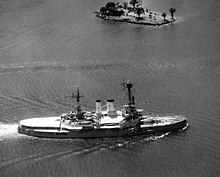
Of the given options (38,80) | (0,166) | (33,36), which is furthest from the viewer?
(33,36)

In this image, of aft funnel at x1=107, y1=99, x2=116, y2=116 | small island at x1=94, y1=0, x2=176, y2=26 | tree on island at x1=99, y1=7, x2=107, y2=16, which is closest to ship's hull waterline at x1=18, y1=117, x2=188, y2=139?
aft funnel at x1=107, y1=99, x2=116, y2=116

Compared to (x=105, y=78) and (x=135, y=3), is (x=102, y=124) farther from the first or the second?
(x=135, y=3)

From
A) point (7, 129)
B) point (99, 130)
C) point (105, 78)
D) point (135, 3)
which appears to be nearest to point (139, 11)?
point (135, 3)

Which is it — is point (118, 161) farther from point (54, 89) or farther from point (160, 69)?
point (160, 69)

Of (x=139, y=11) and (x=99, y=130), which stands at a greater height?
(x=139, y=11)

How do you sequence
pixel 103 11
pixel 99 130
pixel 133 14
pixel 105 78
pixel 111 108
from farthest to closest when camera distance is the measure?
pixel 103 11 → pixel 133 14 → pixel 105 78 → pixel 111 108 → pixel 99 130

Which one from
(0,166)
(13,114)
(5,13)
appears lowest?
(0,166)

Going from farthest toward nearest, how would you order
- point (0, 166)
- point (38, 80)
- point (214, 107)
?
point (38, 80) → point (214, 107) → point (0, 166)

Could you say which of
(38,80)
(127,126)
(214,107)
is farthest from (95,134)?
(38,80)
